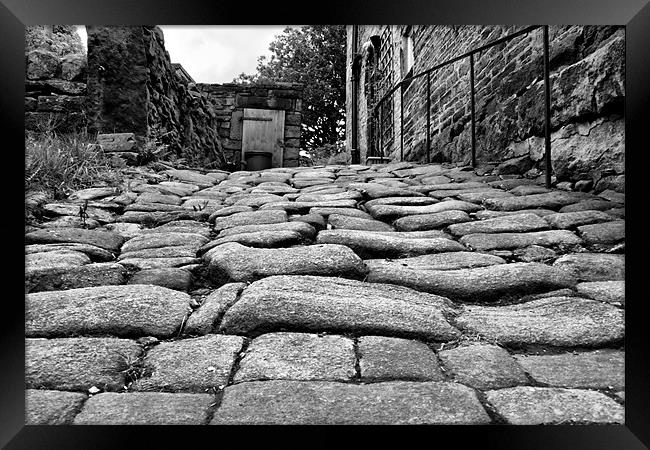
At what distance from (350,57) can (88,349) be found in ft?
46.4

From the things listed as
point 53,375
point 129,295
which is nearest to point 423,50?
point 129,295

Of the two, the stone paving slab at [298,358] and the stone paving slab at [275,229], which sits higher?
the stone paving slab at [275,229]

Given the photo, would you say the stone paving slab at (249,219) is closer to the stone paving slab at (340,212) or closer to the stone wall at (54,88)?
the stone paving slab at (340,212)

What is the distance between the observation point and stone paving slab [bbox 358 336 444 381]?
1.23 meters

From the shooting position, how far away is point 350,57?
14.5 m

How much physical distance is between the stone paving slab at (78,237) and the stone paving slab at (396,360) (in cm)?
179

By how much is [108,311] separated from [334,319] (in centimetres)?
71

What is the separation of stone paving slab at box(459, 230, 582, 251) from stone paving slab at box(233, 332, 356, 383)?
134 centimetres

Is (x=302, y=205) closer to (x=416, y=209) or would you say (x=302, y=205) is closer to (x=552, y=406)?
(x=416, y=209)

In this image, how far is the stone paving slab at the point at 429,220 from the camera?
299 centimetres

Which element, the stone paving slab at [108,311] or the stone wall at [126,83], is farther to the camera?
the stone wall at [126,83]

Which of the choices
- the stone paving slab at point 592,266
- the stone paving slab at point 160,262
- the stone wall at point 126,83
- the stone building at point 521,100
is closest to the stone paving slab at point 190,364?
the stone paving slab at point 160,262
